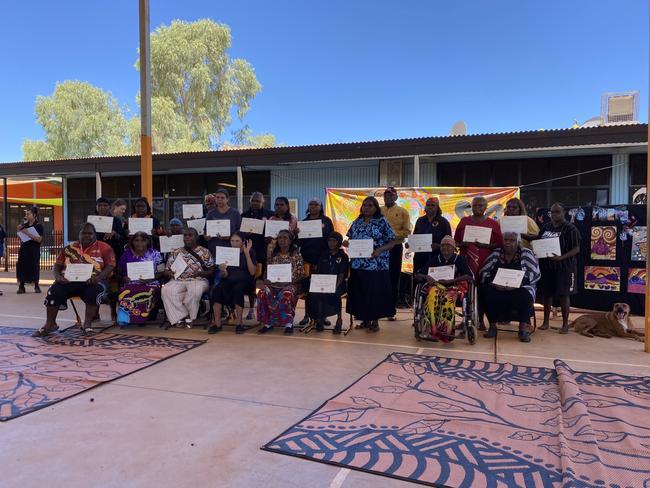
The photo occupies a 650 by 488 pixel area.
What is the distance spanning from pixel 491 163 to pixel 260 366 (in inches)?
346

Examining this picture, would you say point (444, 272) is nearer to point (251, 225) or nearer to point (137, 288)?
point (251, 225)

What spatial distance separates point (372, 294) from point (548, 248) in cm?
242

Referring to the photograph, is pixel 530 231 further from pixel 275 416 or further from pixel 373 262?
pixel 275 416

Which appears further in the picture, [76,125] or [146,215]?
[76,125]

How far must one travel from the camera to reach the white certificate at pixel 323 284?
6180 millimetres

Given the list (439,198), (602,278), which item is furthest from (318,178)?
(602,278)

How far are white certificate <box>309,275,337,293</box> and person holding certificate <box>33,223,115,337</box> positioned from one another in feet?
9.05

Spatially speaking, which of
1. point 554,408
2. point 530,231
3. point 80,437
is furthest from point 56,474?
point 530,231

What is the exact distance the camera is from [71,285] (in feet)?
20.5

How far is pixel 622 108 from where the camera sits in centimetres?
1120

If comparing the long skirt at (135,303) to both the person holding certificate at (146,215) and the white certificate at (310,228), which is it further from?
the white certificate at (310,228)

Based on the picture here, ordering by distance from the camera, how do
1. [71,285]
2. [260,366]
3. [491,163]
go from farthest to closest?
[491,163] → [71,285] → [260,366]

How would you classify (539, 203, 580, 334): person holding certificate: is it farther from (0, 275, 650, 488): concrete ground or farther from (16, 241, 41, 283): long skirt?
(16, 241, 41, 283): long skirt

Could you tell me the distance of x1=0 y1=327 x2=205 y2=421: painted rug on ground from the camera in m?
3.96
